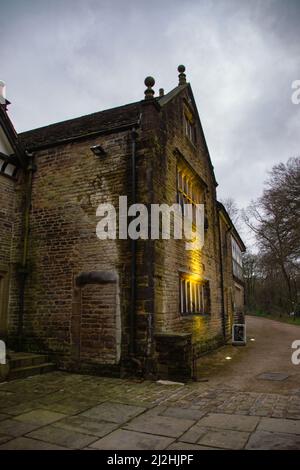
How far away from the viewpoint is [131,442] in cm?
376

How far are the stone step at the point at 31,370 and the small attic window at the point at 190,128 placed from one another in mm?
8493

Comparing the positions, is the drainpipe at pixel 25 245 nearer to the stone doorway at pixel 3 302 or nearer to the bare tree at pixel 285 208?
the stone doorway at pixel 3 302

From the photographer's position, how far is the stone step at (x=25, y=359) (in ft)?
24.5

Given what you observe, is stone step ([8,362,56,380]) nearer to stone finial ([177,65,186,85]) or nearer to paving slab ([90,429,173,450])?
paving slab ([90,429,173,450])

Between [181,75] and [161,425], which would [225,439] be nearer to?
[161,425]

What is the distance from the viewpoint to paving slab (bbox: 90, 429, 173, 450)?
143 inches

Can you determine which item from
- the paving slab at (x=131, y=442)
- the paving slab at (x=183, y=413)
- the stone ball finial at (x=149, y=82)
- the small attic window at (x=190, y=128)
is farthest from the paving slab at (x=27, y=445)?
the small attic window at (x=190, y=128)

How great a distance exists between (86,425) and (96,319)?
3.66 m

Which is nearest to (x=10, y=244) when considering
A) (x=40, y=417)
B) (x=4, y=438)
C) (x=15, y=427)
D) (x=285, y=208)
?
(x=40, y=417)

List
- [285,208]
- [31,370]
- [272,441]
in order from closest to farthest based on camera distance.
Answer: [272,441], [31,370], [285,208]

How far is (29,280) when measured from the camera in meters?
9.16

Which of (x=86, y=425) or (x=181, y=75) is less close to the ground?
(x=181, y=75)

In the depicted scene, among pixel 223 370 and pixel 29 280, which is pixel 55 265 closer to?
pixel 29 280
